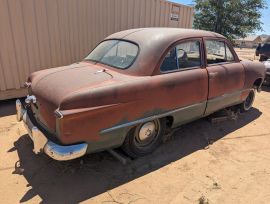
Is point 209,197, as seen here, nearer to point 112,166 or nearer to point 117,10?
point 112,166

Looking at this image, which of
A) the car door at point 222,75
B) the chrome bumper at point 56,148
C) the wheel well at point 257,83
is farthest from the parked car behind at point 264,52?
the chrome bumper at point 56,148

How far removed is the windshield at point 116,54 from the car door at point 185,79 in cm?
48

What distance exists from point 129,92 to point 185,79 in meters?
1.07

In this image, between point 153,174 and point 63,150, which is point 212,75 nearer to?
point 153,174

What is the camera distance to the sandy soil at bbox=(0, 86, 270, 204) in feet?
10.0

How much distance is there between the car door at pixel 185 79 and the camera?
3750 millimetres

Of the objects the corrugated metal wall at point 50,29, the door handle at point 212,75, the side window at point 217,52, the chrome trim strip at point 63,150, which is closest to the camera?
the chrome trim strip at point 63,150

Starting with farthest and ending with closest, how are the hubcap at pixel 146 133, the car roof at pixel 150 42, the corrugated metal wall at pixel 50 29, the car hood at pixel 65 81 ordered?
the corrugated metal wall at pixel 50 29 < the hubcap at pixel 146 133 < the car roof at pixel 150 42 < the car hood at pixel 65 81

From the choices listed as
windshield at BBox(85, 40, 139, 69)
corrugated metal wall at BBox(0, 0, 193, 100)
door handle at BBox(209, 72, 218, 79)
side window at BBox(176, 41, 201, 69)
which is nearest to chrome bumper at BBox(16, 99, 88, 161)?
windshield at BBox(85, 40, 139, 69)

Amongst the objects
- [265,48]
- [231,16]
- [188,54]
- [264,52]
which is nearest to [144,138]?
[188,54]

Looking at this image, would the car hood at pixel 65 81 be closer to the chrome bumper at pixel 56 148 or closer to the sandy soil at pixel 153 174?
the chrome bumper at pixel 56 148

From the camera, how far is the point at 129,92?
3256 millimetres

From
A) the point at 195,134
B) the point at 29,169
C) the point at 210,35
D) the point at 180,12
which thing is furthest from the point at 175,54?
the point at 180,12

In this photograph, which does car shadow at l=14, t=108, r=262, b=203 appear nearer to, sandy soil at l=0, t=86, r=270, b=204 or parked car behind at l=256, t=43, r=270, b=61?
sandy soil at l=0, t=86, r=270, b=204
